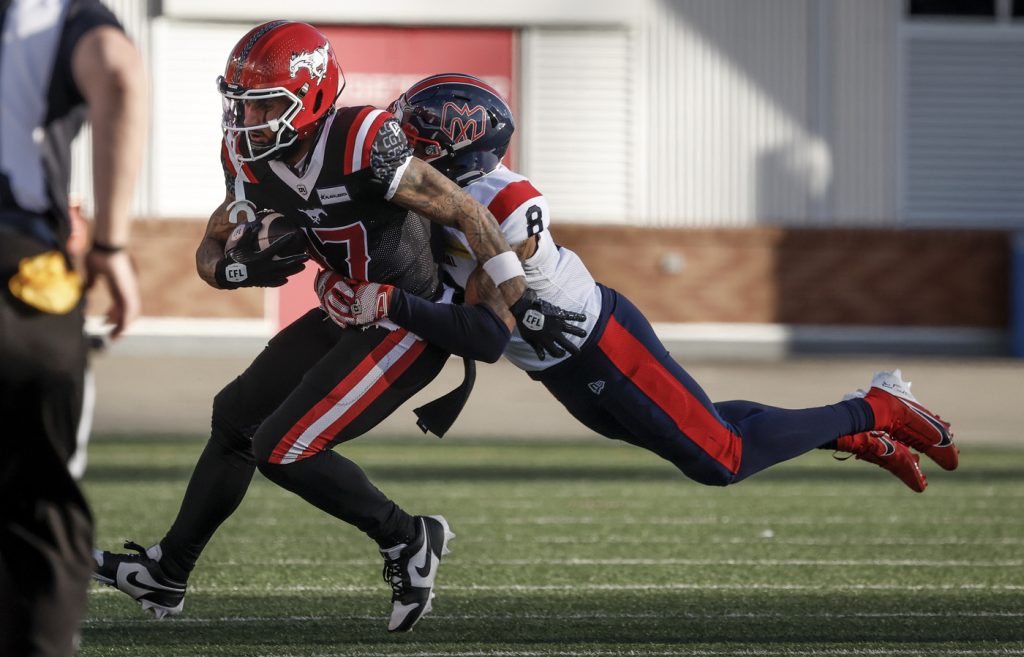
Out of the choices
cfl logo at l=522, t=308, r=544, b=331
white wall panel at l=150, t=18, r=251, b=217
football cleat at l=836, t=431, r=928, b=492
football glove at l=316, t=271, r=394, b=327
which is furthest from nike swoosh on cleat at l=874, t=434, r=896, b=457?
white wall panel at l=150, t=18, r=251, b=217

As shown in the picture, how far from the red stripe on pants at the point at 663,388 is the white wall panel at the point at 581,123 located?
14.1 metres

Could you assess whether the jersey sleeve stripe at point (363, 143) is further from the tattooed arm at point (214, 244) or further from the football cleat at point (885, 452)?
the football cleat at point (885, 452)

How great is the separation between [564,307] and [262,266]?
34.3 inches

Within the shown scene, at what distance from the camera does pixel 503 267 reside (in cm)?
432

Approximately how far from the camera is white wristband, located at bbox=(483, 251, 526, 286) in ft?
14.1

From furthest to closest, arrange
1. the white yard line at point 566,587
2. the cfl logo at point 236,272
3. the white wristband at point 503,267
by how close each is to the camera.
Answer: the white yard line at point 566,587 → the cfl logo at point 236,272 → the white wristband at point 503,267

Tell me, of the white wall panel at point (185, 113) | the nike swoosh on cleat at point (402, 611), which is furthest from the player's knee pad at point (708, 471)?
the white wall panel at point (185, 113)

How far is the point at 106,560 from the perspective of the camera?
15.5 feet

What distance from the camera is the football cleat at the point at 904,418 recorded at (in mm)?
5215

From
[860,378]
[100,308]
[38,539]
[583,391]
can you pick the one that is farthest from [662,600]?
[100,308]

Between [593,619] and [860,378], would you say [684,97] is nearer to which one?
[860,378]

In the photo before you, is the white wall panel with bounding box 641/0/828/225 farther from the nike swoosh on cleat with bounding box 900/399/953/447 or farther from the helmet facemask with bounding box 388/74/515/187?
the helmet facemask with bounding box 388/74/515/187

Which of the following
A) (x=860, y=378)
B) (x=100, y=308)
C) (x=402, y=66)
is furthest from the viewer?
(x=402, y=66)

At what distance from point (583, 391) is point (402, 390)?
0.55 m
